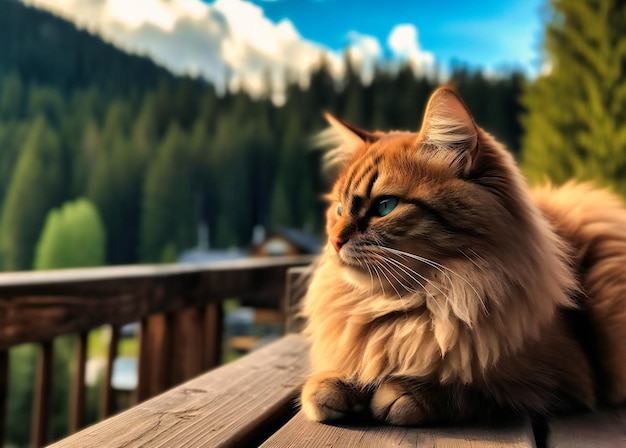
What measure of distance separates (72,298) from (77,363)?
0.25 m

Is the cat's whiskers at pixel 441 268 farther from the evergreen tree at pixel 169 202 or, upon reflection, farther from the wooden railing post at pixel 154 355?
the evergreen tree at pixel 169 202

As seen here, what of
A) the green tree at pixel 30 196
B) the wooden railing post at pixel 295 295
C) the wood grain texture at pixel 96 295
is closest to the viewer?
the wood grain texture at pixel 96 295

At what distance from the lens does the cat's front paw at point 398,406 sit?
32.4 inches

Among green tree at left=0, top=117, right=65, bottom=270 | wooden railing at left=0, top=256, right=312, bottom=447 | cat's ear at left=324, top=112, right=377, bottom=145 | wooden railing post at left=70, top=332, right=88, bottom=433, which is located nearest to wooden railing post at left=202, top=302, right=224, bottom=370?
wooden railing at left=0, top=256, right=312, bottom=447

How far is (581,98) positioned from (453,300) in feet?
19.4

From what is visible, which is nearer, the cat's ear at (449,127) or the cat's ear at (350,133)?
the cat's ear at (449,127)

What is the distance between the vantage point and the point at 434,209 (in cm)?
94

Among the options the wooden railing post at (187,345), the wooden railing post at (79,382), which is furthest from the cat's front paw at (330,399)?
the wooden railing post at (187,345)

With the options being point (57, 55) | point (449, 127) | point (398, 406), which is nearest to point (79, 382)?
point (398, 406)

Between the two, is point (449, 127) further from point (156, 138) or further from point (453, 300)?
point (156, 138)

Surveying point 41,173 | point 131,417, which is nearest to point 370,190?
point 131,417

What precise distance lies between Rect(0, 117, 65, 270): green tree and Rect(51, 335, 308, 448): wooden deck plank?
3.98 metres

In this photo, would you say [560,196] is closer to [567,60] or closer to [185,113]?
[567,60]

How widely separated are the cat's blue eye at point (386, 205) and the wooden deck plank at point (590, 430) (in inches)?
17.8
